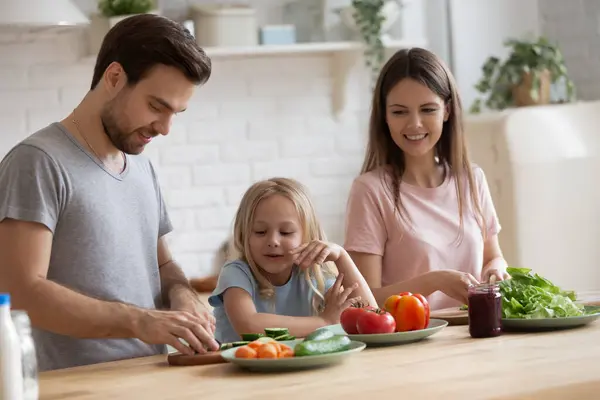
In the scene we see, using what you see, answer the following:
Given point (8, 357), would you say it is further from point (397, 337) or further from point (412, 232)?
point (412, 232)

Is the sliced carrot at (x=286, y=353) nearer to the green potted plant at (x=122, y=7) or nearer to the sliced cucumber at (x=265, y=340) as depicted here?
the sliced cucumber at (x=265, y=340)

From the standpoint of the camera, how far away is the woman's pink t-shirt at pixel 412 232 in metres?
3.10

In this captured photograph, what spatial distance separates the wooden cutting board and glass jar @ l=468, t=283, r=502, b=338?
57 cm

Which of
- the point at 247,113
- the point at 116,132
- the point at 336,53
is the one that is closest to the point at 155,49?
the point at 116,132

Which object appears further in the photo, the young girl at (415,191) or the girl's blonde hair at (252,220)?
the young girl at (415,191)

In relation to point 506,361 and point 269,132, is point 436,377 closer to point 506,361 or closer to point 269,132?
point 506,361

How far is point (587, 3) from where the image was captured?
4902 mm

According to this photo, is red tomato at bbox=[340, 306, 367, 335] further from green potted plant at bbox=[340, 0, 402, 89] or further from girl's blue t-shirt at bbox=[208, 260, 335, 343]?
green potted plant at bbox=[340, 0, 402, 89]

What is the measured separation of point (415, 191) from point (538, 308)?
2.43ft

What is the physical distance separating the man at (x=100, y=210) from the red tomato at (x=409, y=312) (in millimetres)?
426

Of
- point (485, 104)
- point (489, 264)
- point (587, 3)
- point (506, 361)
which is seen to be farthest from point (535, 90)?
point (506, 361)

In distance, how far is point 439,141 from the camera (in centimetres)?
327

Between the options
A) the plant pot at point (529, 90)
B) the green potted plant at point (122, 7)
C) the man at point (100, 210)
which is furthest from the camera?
the plant pot at point (529, 90)

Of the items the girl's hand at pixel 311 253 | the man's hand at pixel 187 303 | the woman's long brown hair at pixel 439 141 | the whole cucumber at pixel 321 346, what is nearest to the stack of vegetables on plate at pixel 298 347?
the whole cucumber at pixel 321 346
